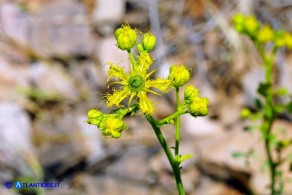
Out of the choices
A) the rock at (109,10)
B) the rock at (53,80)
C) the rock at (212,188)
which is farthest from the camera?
the rock at (109,10)

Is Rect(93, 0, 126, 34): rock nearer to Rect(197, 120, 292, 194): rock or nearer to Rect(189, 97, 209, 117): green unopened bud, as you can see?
Rect(197, 120, 292, 194): rock

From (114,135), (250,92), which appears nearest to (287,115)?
(250,92)

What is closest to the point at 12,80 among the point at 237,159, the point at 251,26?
the point at 237,159

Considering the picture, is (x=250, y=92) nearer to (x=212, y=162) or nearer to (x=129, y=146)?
(x=212, y=162)

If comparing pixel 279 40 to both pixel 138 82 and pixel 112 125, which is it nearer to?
pixel 138 82

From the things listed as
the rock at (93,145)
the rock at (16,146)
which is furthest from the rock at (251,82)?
the rock at (16,146)

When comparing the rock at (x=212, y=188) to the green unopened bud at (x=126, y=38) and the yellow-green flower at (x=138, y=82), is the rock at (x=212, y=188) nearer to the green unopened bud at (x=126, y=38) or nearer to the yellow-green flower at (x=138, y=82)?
the yellow-green flower at (x=138, y=82)

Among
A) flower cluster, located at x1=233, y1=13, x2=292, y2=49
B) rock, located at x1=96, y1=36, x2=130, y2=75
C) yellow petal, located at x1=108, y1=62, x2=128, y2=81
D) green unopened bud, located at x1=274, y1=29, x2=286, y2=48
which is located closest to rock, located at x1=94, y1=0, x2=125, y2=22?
rock, located at x1=96, y1=36, x2=130, y2=75
